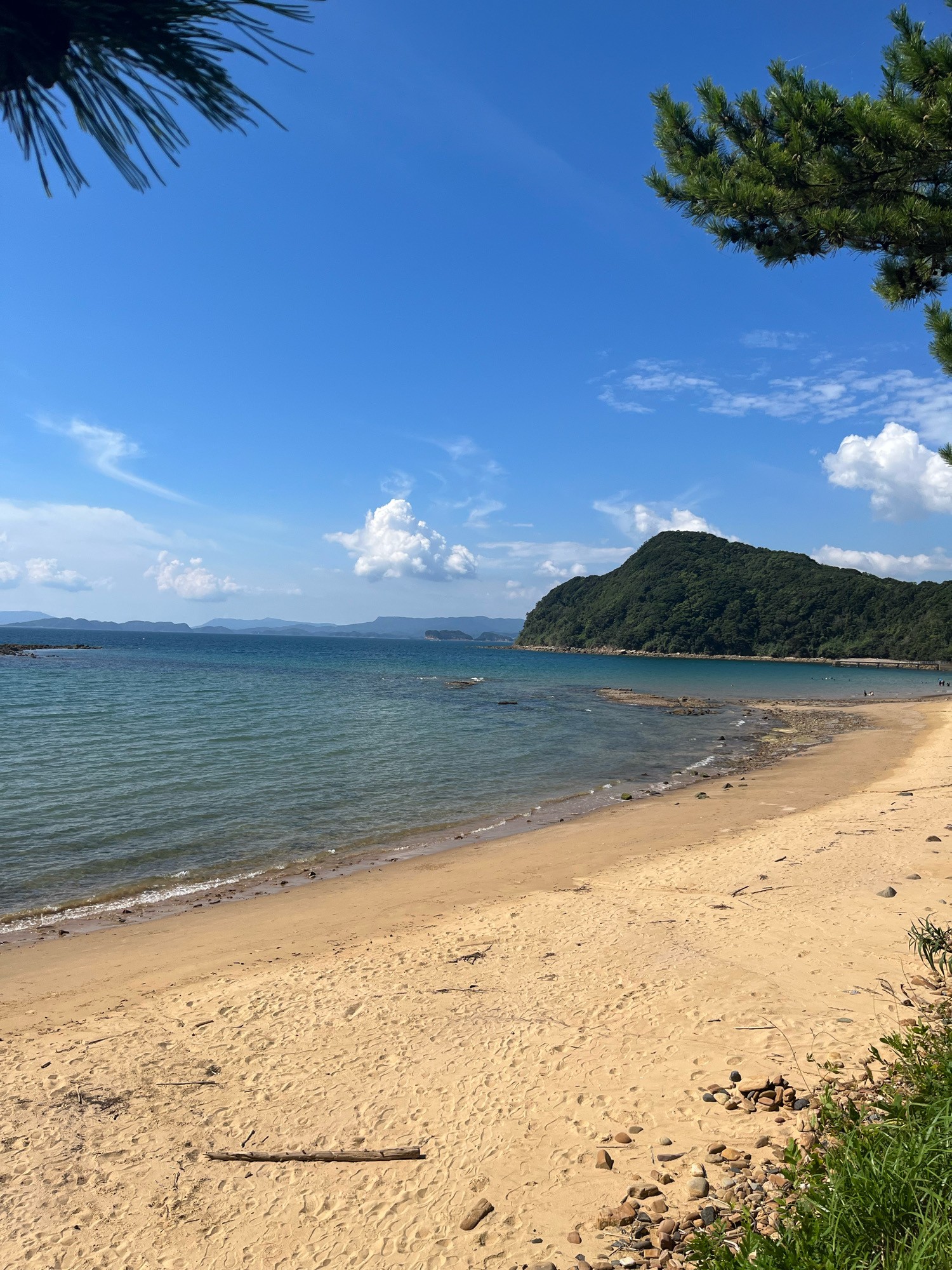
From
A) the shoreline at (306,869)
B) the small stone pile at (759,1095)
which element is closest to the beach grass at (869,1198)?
the small stone pile at (759,1095)

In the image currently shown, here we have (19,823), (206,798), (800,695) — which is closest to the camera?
(19,823)

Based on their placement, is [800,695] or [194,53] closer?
[194,53]

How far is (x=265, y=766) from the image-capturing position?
2294 cm

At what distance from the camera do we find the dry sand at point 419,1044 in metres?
4.38

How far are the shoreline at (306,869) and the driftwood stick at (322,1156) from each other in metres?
6.96

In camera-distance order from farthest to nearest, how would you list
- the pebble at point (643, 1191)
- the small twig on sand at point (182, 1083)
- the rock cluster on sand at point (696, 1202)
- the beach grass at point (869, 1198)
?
1. the small twig on sand at point (182, 1083)
2. the pebble at point (643, 1191)
3. the rock cluster on sand at point (696, 1202)
4. the beach grass at point (869, 1198)

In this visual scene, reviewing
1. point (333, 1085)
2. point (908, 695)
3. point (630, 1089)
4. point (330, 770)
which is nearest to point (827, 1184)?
point (630, 1089)

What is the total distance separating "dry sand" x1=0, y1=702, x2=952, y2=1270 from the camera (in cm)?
438

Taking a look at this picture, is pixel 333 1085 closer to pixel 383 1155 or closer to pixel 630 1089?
pixel 383 1155

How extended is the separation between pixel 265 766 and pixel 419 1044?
1768cm

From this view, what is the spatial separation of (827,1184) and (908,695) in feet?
229

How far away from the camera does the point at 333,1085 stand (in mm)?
5879

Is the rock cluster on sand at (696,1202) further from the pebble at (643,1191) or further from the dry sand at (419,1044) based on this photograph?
the dry sand at (419,1044)

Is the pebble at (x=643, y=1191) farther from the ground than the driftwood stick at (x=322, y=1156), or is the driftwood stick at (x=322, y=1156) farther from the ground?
the pebble at (x=643, y=1191)
